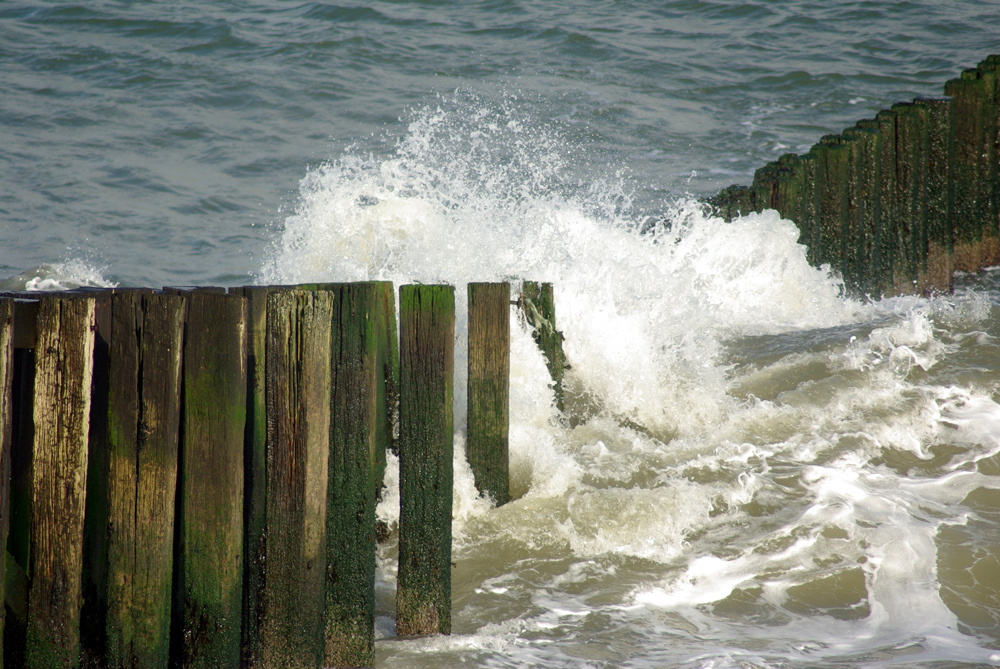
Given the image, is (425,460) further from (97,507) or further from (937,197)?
(937,197)

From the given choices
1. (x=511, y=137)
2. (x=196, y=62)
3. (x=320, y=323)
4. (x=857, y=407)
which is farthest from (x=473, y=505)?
(x=196, y=62)

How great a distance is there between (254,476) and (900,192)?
6.30m

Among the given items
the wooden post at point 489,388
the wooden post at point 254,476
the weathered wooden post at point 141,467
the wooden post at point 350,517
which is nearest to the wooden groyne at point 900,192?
the wooden post at point 489,388

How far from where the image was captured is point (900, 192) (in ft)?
23.2

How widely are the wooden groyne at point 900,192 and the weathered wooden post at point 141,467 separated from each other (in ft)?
18.0

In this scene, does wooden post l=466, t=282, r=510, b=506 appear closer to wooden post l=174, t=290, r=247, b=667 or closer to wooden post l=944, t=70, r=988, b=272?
wooden post l=174, t=290, r=247, b=667

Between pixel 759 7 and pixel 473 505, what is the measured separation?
15.7 meters

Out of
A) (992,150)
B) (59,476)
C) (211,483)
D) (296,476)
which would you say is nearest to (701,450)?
(296,476)

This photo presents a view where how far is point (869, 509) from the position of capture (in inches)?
148

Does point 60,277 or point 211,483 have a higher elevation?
point 60,277

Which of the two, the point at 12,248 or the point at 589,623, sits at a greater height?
the point at 12,248

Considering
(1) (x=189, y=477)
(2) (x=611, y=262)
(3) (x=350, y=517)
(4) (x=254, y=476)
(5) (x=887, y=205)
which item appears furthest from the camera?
(5) (x=887, y=205)

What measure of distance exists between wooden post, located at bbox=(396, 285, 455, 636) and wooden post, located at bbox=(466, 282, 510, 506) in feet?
1.34

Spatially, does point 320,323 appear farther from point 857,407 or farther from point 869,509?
point 857,407
